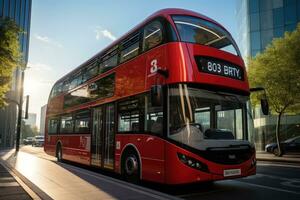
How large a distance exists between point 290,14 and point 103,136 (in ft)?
111

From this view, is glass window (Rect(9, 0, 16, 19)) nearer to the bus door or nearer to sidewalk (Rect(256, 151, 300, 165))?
sidewalk (Rect(256, 151, 300, 165))

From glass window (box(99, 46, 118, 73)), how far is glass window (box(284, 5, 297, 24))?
31.9 m

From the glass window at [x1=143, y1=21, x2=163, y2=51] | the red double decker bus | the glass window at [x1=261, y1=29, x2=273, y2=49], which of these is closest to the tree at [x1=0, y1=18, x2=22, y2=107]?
the red double decker bus

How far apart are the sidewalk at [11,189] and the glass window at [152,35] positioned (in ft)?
16.4

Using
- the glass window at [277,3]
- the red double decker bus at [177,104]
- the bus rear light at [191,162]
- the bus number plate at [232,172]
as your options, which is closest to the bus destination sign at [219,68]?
the red double decker bus at [177,104]

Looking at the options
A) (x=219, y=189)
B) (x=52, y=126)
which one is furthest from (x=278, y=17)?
(x=219, y=189)

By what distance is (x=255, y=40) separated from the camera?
41656mm

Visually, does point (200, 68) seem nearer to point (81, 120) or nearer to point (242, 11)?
point (81, 120)

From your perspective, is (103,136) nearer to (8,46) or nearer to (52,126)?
(8,46)

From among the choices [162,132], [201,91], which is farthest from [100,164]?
[201,91]

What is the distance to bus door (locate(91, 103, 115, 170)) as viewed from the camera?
11.8m

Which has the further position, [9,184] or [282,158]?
[282,158]

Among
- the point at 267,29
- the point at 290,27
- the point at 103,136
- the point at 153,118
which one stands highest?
the point at 267,29

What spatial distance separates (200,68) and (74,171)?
5864mm
